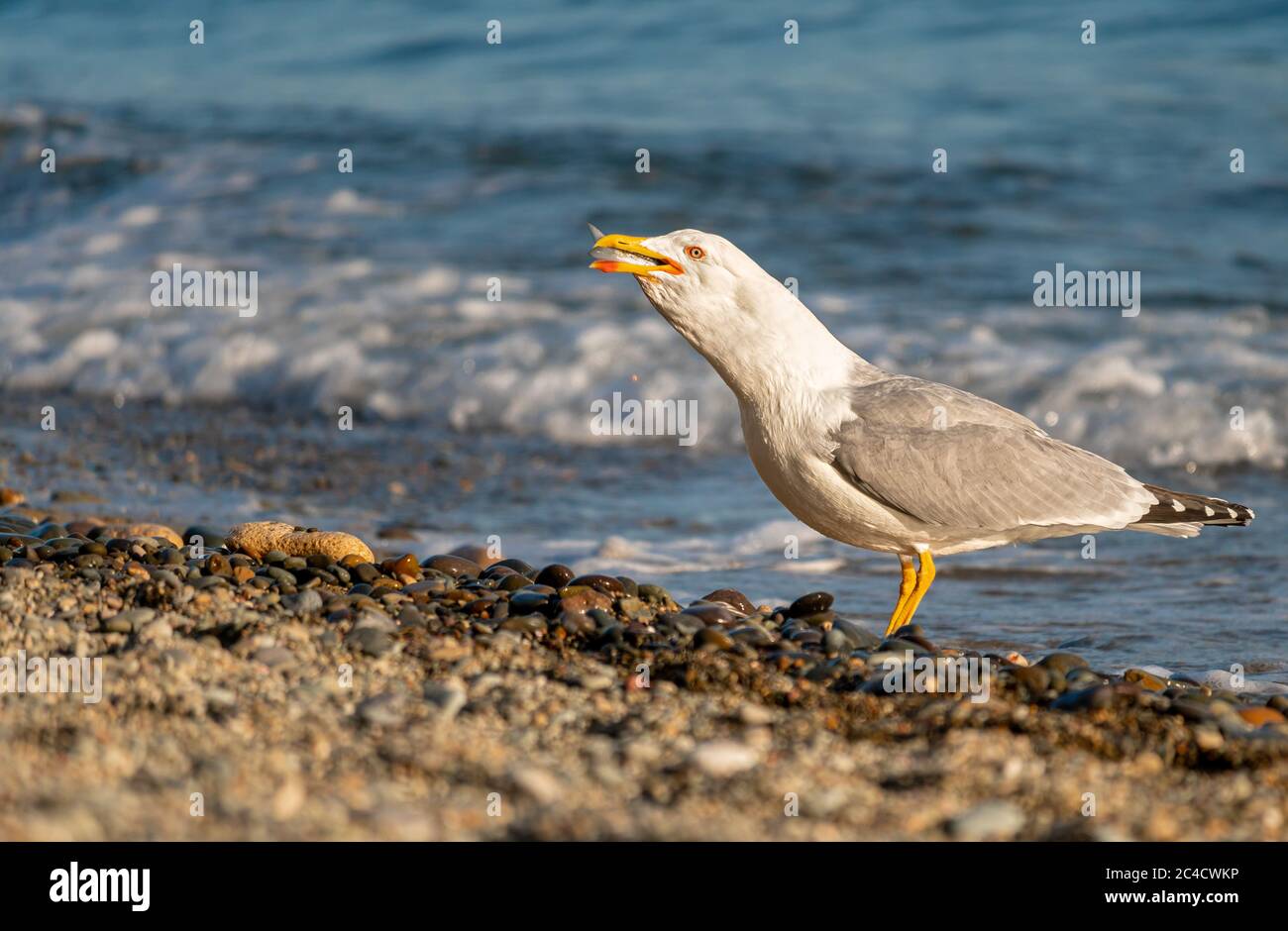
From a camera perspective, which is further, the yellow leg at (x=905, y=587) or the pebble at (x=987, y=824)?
the yellow leg at (x=905, y=587)

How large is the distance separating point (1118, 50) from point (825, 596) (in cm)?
1378

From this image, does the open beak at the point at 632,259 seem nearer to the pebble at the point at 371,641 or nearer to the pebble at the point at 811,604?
the pebble at the point at 811,604

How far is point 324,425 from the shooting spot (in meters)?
10.1

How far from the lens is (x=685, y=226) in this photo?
14320mm

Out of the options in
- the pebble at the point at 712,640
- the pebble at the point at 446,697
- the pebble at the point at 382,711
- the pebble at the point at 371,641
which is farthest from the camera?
the pebble at the point at 712,640

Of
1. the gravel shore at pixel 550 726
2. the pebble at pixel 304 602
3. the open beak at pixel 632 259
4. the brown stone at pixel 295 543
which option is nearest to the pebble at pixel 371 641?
the gravel shore at pixel 550 726

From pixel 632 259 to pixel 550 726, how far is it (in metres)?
1.83

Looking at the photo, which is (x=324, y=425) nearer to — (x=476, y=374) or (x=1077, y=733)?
(x=476, y=374)

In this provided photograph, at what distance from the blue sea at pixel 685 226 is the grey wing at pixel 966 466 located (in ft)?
2.63

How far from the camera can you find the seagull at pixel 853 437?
202 inches

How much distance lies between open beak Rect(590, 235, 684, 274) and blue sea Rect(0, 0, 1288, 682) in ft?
6.91

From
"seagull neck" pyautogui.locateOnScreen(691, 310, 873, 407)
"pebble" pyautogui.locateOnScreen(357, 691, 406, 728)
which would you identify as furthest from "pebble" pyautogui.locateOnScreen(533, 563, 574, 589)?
"pebble" pyautogui.locateOnScreen(357, 691, 406, 728)

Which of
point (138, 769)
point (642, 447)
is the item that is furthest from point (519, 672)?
point (642, 447)

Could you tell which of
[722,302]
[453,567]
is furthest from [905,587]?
[453,567]
